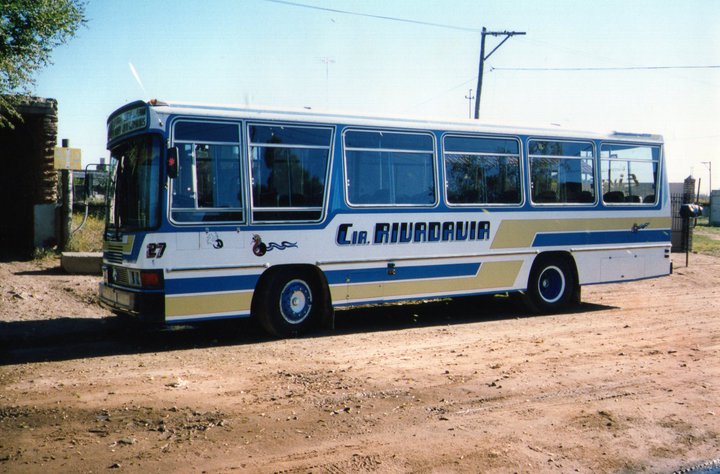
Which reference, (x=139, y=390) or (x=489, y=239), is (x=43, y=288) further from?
(x=489, y=239)

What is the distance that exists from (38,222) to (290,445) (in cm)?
1247

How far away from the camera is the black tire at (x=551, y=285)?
42.6ft

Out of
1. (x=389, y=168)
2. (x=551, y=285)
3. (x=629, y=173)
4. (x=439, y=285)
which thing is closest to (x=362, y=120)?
(x=389, y=168)

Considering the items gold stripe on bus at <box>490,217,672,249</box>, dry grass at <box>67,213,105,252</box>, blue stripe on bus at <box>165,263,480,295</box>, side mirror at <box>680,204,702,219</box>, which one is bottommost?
blue stripe on bus at <box>165,263,480,295</box>

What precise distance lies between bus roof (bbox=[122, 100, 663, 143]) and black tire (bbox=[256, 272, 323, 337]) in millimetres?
2220

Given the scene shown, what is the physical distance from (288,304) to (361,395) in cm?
365

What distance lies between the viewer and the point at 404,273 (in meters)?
11.4

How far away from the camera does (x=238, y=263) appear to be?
32.6ft

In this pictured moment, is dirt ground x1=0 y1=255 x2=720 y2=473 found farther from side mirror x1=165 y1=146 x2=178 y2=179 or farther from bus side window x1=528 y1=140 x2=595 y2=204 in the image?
bus side window x1=528 y1=140 x2=595 y2=204

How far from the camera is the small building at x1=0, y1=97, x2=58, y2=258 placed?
16.2 meters

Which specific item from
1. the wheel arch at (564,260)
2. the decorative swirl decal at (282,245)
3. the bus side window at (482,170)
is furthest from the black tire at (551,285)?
the decorative swirl decal at (282,245)

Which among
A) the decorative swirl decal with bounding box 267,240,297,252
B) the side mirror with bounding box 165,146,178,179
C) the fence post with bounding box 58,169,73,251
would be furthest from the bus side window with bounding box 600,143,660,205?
the fence post with bounding box 58,169,73,251

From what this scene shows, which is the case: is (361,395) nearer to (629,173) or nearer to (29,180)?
(629,173)

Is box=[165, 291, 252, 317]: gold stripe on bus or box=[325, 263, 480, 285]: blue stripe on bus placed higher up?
box=[325, 263, 480, 285]: blue stripe on bus
